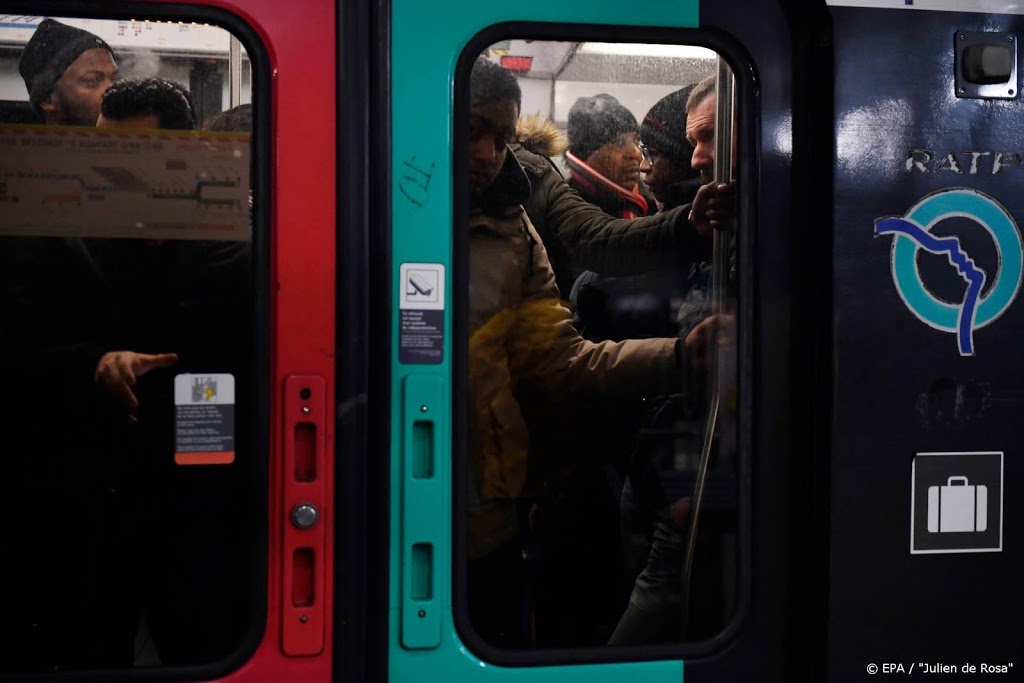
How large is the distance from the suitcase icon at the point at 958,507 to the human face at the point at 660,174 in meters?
0.86

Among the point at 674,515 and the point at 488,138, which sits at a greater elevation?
the point at 488,138

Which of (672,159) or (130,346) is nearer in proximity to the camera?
(130,346)

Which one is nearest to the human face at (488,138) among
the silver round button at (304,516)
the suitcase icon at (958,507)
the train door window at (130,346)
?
the train door window at (130,346)

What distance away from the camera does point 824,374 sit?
2.05 meters

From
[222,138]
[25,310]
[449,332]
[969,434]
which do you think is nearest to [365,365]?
[449,332]

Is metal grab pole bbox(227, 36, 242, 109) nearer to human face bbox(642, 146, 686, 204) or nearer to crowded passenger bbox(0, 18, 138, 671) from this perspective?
crowded passenger bbox(0, 18, 138, 671)

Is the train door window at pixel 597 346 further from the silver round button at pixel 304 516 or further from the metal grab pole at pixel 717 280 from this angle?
the silver round button at pixel 304 516

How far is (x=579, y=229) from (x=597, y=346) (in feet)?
0.84

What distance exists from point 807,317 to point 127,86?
149 cm

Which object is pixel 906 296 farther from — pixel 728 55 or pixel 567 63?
pixel 567 63

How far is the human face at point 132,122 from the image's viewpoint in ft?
6.28

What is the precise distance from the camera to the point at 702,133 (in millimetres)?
2113

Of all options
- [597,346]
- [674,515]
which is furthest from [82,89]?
[674,515]

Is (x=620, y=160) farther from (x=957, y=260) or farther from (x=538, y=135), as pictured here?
(x=957, y=260)
